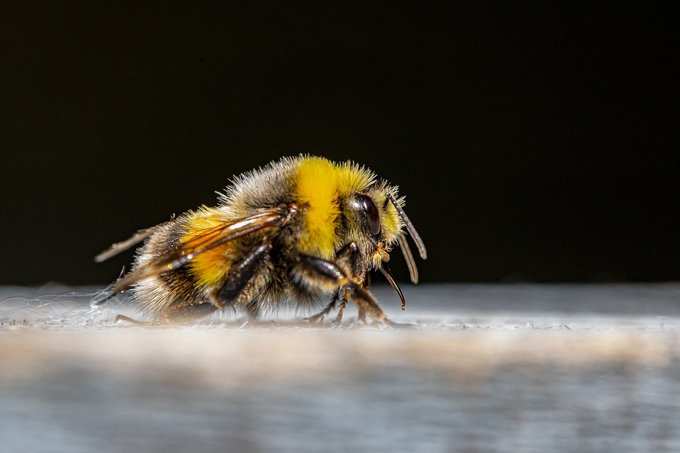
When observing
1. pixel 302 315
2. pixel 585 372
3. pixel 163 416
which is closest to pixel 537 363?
pixel 585 372

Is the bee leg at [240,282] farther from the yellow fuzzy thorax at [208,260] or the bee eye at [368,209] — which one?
the bee eye at [368,209]

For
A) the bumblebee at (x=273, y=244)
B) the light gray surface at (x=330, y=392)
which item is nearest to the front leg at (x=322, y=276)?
the bumblebee at (x=273, y=244)

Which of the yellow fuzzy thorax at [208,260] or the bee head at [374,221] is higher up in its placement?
the bee head at [374,221]

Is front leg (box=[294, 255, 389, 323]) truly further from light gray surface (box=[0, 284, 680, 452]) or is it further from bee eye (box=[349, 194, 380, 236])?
light gray surface (box=[0, 284, 680, 452])

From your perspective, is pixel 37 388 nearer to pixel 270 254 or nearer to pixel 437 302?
pixel 437 302

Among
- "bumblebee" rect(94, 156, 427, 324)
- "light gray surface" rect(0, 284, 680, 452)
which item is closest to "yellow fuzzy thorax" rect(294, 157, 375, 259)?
"bumblebee" rect(94, 156, 427, 324)

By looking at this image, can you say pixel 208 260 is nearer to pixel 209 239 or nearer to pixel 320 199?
pixel 209 239
